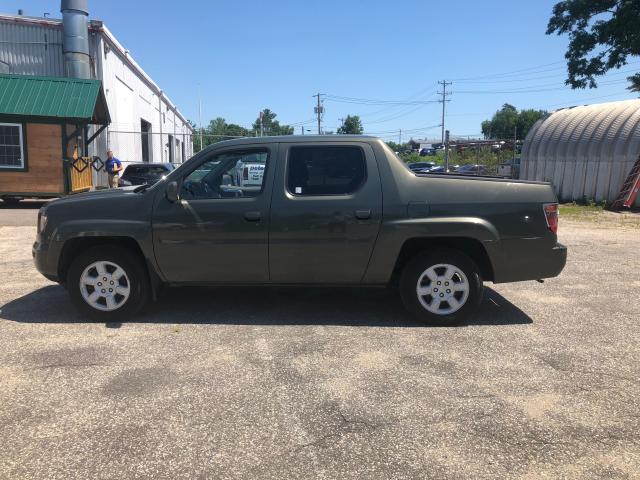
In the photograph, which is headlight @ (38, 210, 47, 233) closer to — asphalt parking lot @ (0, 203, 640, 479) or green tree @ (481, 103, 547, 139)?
asphalt parking lot @ (0, 203, 640, 479)

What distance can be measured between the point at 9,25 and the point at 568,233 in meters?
22.6

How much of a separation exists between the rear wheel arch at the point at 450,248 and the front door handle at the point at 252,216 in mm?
1434

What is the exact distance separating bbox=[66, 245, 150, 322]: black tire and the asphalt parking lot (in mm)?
148

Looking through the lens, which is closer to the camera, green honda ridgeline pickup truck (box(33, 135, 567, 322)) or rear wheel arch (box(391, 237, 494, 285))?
green honda ridgeline pickup truck (box(33, 135, 567, 322))

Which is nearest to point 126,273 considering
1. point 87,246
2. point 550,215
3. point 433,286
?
point 87,246

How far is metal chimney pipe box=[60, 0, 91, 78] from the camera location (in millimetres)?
20266

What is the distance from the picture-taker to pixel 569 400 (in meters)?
3.76

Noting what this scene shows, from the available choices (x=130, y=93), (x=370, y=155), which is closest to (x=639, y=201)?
(x=370, y=155)

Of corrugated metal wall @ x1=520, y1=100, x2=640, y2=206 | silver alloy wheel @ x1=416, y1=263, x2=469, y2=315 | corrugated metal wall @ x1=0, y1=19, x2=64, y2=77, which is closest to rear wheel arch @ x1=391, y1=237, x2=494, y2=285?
silver alloy wheel @ x1=416, y1=263, x2=469, y2=315

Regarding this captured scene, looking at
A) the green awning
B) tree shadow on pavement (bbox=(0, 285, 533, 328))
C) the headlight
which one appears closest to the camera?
the headlight

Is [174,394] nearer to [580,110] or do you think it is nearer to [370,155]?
[370,155]

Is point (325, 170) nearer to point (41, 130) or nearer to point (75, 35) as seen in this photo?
point (41, 130)

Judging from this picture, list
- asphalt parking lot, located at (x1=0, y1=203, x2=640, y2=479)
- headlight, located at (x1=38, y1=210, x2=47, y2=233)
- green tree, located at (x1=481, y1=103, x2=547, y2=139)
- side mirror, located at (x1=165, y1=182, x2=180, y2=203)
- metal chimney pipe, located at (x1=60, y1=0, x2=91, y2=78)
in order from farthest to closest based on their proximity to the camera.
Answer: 1. green tree, located at (x1=481, y1=103, x2=547, y2=139)
2. metal chimney pipe, located at (x1=60, y1=0, x2=91, y2=78)
3. headlight, located at (x1=38, y1=210, x2=47, y2=233)
4. side mirror, located at (x1=165, y1=182, x2=180, y2=203)
5. asphalt parking lot, located at (x1=0, y1=203, x2=640, y2=479)

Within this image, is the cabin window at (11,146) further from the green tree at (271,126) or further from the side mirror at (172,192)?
the green tree at (271,126)
